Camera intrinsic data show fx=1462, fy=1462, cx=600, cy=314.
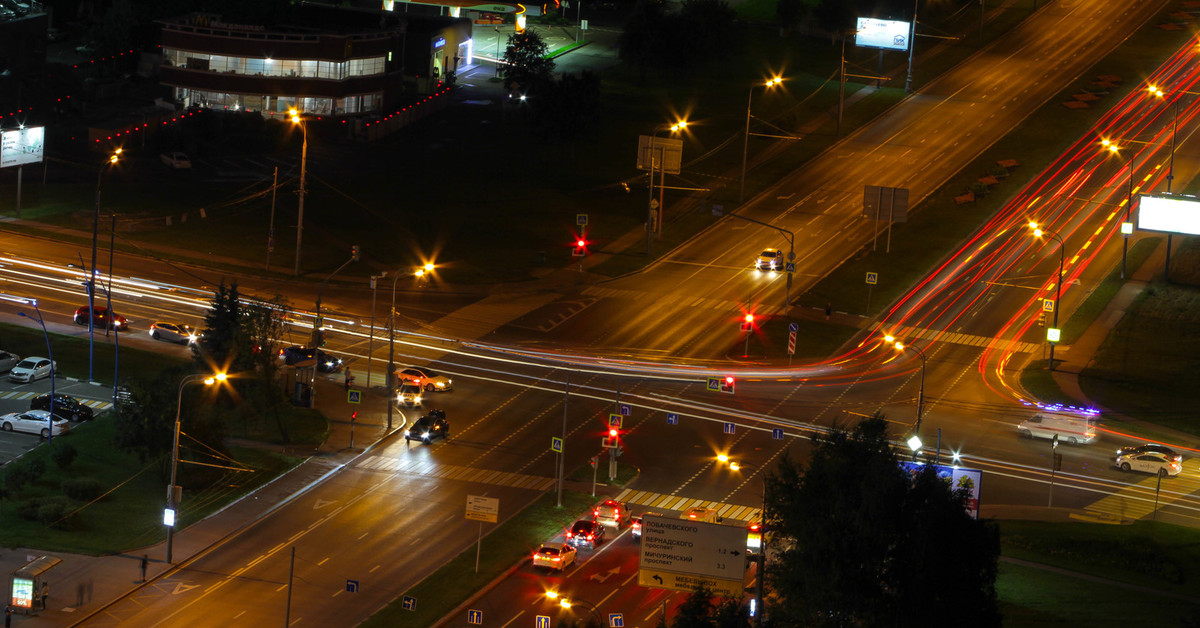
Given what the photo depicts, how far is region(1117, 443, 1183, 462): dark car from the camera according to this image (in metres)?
80.4

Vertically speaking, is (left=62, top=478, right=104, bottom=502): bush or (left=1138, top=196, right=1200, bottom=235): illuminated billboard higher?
(left=1138, top=196, right=1200, bottom=235): illuminated billboard

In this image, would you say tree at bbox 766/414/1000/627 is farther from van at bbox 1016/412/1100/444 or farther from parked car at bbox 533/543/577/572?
van at bbox 1016/412/1100/444

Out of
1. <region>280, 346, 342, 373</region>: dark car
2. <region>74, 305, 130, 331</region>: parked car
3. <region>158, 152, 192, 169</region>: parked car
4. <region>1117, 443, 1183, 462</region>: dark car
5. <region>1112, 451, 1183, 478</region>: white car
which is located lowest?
<region>1112, 451, 1183, 478</region>: white car

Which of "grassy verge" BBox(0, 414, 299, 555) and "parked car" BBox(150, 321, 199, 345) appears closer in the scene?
"grassy verge" BBox(0, 414, 299, 555)

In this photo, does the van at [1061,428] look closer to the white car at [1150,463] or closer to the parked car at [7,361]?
the white car at [1150,463]

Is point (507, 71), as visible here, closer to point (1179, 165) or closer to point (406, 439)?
point (1179, 165)

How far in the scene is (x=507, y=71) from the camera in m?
144

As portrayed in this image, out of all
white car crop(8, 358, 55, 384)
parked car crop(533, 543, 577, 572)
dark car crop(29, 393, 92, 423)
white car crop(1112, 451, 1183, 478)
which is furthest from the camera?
white car crop(8, 358, 55, 384)

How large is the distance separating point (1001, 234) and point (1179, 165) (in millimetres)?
21983

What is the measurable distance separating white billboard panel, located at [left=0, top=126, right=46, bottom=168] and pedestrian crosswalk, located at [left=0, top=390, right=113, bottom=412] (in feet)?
106

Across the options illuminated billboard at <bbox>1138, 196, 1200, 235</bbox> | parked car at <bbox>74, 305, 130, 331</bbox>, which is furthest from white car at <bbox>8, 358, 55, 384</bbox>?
illuminated billboard at <bbox>1138, 196, 1200, 235</bbox>

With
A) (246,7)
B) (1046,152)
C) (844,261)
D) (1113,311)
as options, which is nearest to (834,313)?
(844,261)

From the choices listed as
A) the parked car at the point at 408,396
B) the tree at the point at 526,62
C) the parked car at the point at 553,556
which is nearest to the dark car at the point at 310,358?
the parked car at the point at 408,396

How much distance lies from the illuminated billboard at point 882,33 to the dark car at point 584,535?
93.3 meters
